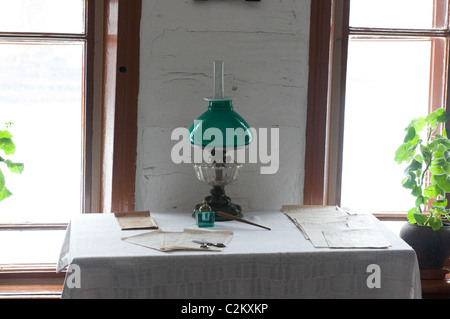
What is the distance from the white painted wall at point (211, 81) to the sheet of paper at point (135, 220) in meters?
0.24

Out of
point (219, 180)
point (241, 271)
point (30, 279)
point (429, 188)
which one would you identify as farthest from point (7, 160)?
point (429, 188)

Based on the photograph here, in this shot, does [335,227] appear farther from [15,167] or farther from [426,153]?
[15,167]

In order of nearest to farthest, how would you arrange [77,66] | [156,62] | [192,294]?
[192,294] → [156,62] → [77,66]

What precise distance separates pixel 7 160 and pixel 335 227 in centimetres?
161

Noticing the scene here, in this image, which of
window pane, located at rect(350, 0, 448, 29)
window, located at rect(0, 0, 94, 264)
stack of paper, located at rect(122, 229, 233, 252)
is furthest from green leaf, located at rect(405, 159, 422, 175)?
window, located at rect(0, 0, 94, 264)

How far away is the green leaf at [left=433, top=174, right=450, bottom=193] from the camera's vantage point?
3160mm

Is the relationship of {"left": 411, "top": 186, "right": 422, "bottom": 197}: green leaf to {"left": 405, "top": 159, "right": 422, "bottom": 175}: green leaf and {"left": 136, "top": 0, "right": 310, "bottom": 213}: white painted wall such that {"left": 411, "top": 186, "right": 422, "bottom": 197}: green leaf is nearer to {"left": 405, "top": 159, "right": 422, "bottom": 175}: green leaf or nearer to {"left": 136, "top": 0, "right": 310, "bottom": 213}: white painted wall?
{"left": 405, "top": 159, "right": 422, "bottom": 175}: green leaf

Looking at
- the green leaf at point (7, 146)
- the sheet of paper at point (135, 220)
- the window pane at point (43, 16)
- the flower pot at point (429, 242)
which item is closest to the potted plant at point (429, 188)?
the flower pot at point (429, 242)

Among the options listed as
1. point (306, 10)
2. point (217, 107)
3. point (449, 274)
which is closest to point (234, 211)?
point (217, 107)

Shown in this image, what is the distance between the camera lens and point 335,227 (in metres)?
2.83

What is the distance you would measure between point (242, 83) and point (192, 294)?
1.20 meters

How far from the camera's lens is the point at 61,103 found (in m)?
3.44

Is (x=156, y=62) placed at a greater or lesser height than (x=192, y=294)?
greater
